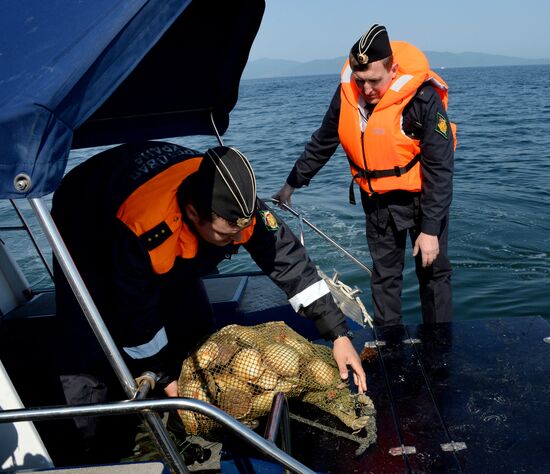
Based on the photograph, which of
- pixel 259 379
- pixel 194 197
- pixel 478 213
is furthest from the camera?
pixel 478 213

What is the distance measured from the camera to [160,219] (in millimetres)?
2074

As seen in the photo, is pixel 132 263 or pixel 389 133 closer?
pixel 132 263

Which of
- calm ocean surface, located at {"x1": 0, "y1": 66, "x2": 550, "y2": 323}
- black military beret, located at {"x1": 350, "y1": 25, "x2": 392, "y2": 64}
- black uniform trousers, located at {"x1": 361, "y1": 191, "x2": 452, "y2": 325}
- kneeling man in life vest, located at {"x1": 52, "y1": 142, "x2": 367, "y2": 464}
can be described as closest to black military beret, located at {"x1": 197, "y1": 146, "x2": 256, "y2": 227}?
kneeling man in life vest, located at {"x1": 52, "y1": 142, "x2": 367, "y2": 464}

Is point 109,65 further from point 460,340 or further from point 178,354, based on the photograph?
point 460,340

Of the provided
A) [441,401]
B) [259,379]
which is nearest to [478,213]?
[441,401]

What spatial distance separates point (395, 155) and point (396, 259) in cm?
70

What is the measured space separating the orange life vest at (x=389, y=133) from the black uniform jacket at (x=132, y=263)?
1.00 m

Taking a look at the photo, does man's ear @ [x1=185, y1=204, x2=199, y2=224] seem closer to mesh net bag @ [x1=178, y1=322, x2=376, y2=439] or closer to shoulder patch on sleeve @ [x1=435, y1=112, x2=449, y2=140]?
mesh net bag @ [x1=178, y1=322, x2=376, y2=439]

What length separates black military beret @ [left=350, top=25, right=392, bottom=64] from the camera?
2.91 metres

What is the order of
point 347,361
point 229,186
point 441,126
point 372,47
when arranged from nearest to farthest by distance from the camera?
point 229,186 < point 347,361 < point 372,47 < point 441,126

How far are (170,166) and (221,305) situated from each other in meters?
1.52

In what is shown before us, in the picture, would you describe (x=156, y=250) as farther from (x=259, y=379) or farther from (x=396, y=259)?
(x=396, y=259)

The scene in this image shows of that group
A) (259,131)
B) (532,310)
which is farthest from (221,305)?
(259,131)

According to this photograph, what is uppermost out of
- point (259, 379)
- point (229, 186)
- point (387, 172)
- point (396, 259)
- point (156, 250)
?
point (229, 186)
